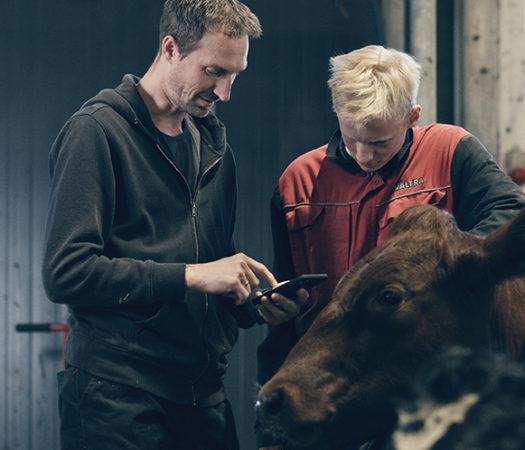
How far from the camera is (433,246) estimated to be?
1.28 meters

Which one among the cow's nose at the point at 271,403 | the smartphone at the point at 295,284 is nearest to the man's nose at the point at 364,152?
the smartphone at the point at 295,284

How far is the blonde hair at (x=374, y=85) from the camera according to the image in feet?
5.44

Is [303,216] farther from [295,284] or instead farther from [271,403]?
[271,403]

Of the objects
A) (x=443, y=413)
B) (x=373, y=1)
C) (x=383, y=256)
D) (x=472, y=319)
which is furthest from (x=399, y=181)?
(x=373, y=1)

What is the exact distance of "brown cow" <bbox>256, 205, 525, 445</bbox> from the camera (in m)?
1.20

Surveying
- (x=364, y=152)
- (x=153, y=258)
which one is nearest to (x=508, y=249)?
(x=364, y=152)

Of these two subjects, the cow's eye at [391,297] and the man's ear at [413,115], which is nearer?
the cow's eye at [391,297]

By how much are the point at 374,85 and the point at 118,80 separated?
2.65 metres

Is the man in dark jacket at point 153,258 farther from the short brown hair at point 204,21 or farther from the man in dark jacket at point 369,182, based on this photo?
the man in dark jacket at point 369,182

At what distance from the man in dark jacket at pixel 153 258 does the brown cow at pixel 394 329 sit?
1.14 feet

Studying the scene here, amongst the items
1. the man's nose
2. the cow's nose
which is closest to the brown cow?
the cow's nose

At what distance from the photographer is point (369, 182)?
1757 mm

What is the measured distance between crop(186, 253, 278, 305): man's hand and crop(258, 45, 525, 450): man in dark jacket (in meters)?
0.24

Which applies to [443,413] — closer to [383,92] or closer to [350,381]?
[350,381]
